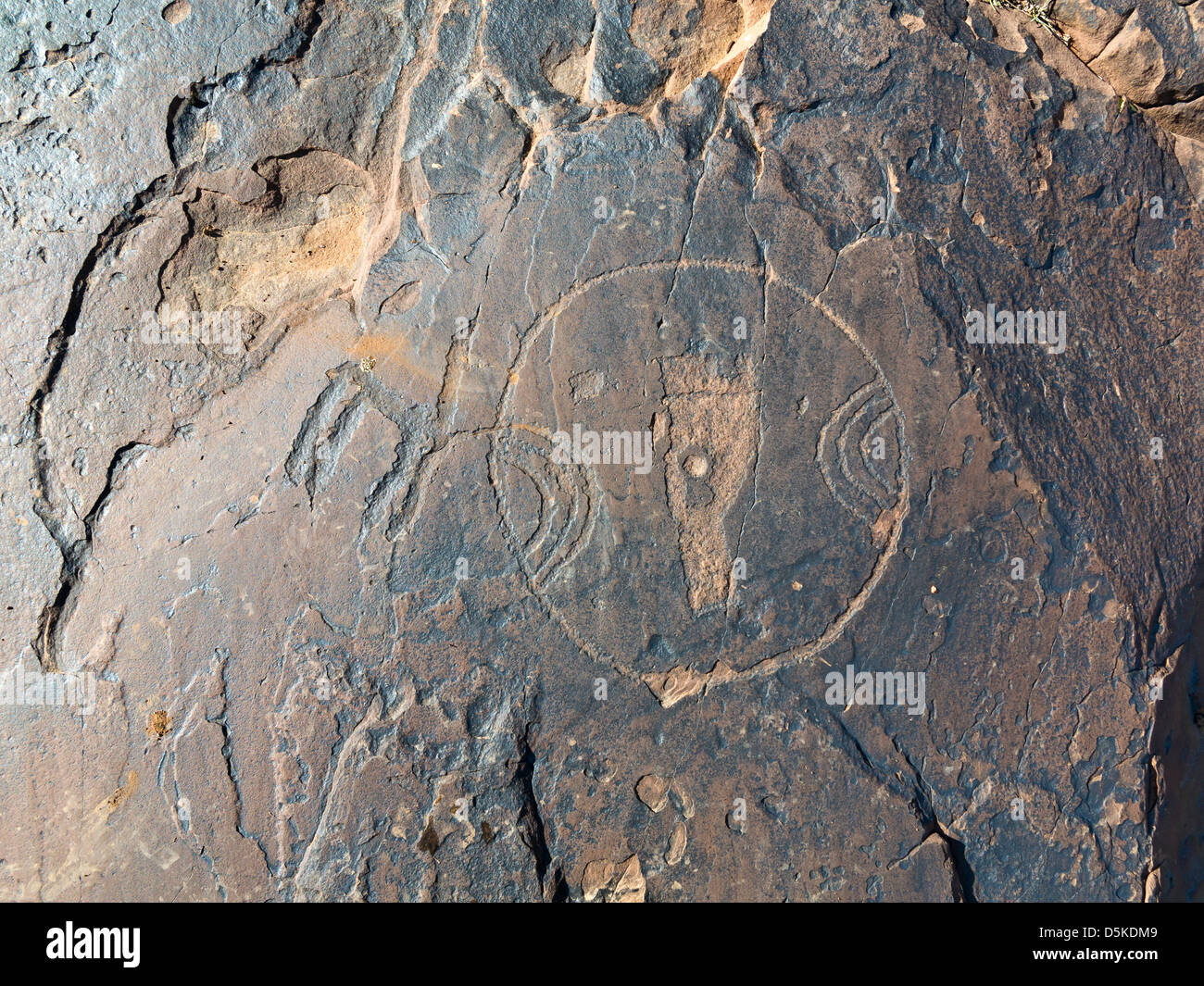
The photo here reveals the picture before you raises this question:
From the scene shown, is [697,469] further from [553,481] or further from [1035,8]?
[1035,8]

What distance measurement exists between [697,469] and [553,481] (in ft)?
1.37

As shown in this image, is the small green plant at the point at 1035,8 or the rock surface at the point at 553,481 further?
the small green plant at the point at 1035,8

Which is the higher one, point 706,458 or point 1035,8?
point 1035,8

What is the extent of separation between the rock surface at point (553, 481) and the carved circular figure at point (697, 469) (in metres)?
0.01

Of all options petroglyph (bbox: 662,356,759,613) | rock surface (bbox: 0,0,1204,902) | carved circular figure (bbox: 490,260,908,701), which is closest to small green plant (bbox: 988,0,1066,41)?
rock surface (bbox: 0,0,1204,902)

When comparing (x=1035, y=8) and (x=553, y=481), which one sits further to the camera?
(x=1035, y=8)

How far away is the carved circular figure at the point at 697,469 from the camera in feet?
8.15

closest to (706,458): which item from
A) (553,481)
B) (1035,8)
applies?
(553,481)

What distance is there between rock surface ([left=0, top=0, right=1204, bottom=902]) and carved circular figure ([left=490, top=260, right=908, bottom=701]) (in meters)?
0.01

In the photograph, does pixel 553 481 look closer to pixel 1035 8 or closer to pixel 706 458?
pixel 706 458

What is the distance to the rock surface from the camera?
2.40 metres

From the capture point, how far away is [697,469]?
8.21ft

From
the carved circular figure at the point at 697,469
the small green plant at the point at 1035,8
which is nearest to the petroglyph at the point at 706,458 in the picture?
the carved circular figure at the point at 697,469

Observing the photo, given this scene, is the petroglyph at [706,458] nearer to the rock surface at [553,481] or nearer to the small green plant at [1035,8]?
the rock surface at [553,481]
